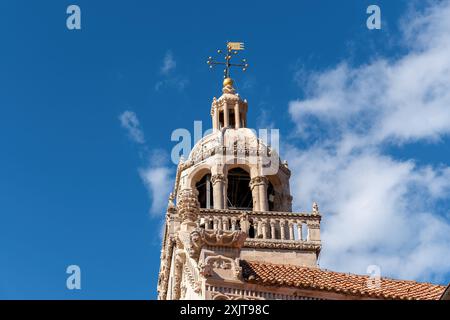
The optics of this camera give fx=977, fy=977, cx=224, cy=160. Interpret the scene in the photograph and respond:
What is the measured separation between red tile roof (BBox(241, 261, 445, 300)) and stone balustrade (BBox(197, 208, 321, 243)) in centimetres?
538

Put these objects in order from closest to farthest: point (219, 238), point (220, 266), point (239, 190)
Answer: point (220, 266) < point (219, 238) < point (239, 190)

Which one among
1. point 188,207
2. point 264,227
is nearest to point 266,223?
point 264,227

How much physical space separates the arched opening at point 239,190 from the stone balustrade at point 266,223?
292cm

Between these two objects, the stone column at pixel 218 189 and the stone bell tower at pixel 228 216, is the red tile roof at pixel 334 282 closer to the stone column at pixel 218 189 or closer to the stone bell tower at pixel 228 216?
the stone bell tower at pixel 228 216

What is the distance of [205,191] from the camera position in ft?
107

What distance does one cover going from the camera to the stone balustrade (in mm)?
29562

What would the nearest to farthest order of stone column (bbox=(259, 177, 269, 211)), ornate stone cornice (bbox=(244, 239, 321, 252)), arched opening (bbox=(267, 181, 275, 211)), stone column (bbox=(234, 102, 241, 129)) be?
ornate stone cornice (bbox=(244, 239, 321, 252)), stone column (bbox=(259, 177, 269, 211)), arched opening (bbox=(267, 181, 275, 211)), stone column (bbox=(234, 102, 241, 129))

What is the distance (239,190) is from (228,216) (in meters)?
3.98

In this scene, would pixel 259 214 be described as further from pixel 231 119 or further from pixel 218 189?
pixel 231 119

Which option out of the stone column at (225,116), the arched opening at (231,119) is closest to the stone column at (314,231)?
the stone column at (225,116)

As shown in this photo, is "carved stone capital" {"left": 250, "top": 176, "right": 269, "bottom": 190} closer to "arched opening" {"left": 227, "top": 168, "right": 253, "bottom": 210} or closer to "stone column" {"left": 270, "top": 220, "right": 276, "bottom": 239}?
"arched opening" {"left": 227, "top": 168, "right": 253, "bottom": 210}

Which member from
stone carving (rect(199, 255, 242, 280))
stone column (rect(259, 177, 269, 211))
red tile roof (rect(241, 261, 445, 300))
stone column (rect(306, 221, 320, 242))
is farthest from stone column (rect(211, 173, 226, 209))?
stone carving (rect(199, 255, 242, 280))
